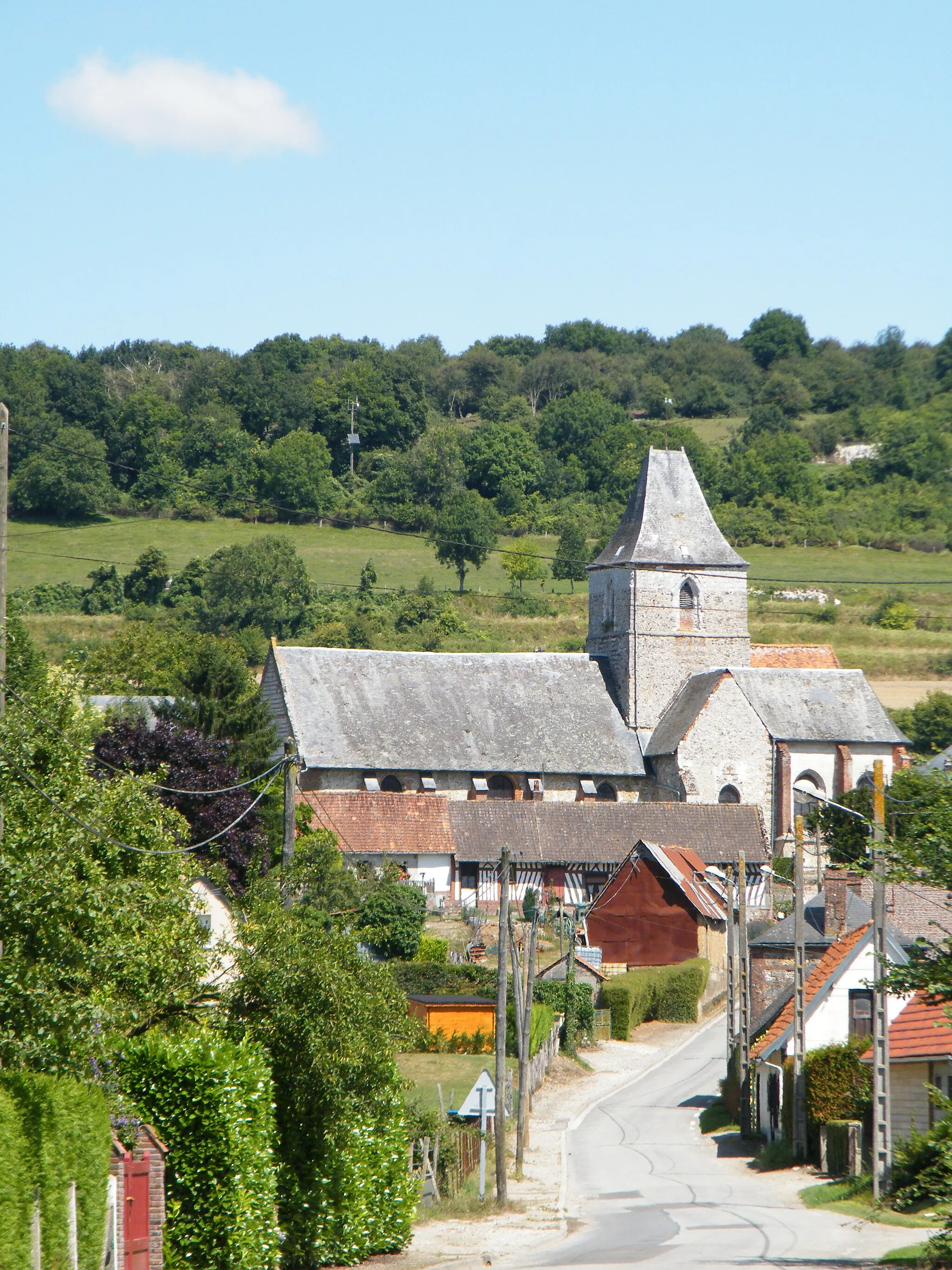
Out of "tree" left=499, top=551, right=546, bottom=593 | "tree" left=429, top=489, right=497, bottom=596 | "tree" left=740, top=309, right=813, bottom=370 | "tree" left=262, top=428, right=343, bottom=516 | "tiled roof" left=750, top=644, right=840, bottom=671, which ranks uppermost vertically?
"tree" left=740, top=309, right=813, bottom=370

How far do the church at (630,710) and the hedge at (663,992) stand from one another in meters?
10.6

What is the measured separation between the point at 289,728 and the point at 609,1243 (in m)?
34.8

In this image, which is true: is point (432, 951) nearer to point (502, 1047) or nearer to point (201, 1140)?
point (502, 1047)

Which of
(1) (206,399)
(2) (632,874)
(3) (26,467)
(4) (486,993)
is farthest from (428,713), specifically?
(1) (206,399)

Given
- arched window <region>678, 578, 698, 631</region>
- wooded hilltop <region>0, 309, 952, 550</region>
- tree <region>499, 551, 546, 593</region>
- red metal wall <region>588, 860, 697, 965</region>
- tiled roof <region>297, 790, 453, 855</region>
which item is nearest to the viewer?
red metal wall <region>588, 860, 697, 965</region>

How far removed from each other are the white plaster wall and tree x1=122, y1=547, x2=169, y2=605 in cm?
4390

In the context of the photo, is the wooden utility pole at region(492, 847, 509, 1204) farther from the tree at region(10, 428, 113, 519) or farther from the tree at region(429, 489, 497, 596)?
the tree at region(10, 428, 113, 519)

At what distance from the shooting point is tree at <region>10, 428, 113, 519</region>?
99.4 meters

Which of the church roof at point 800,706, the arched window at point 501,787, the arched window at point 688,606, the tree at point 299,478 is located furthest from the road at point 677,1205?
the tree at point 299,478

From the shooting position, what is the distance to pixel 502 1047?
24.4 m

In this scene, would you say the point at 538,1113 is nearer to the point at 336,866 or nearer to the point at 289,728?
the point at 336,866

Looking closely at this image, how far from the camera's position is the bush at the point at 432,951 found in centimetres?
4053

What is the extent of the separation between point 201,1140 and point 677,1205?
9627 millimetres

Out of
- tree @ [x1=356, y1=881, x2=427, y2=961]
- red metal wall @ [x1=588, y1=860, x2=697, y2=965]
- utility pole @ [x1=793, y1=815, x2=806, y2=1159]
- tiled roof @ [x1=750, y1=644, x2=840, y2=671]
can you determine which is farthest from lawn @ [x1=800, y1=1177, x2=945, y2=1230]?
tiled roof @ [x1=750, y1=644, x2=840, y2=671]
